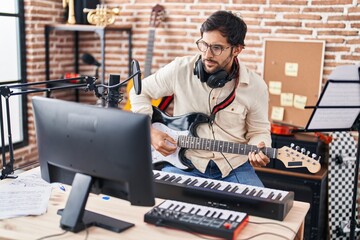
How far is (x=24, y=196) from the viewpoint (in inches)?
79.5

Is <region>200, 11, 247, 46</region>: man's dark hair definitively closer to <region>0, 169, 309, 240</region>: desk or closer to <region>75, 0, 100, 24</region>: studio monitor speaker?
<region>0, 169, 309, 240</region>: desk

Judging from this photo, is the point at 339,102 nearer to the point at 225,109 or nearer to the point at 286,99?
the point at 225,109

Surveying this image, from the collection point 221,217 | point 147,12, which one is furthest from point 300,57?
point 221,217

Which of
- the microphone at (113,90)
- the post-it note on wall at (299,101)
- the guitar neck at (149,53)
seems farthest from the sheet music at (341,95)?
the guitar neck at (149,53)

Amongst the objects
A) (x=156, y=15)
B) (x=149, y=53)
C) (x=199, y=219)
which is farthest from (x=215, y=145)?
(x=156, y=15)

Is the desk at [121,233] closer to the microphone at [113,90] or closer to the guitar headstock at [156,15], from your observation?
the microphone at [113,90]

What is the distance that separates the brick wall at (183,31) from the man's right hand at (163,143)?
4.85ft

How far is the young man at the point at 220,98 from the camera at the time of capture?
2594 mm

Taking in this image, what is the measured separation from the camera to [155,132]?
2701 mm

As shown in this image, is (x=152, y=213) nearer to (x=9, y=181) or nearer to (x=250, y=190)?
(x=250, y=190)

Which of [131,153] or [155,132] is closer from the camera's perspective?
[131,153]

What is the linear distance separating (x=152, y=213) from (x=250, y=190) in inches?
18.3

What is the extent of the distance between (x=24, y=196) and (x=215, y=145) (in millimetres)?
1034

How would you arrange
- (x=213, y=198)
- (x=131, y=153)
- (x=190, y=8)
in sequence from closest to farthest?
(x=131, y=153), (x=213, y=198), (x=190, y=8)
